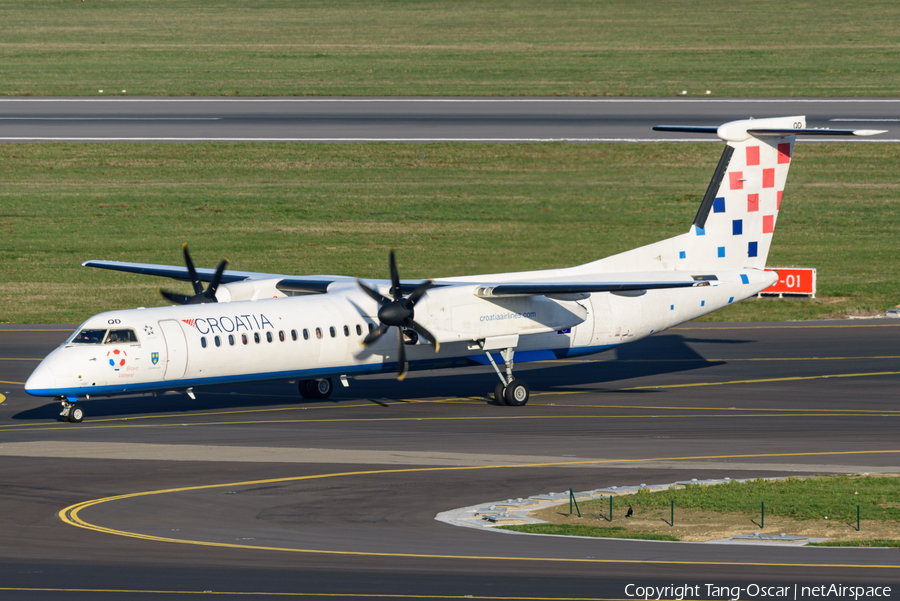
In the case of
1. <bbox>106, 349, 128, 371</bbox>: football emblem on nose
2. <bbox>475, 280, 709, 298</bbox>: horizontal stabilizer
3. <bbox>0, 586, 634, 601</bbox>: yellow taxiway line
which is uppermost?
<bbox>475, 280, 709, 298</bbox>: horizontal stabilizer

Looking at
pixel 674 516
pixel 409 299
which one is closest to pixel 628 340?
pixel 409 299

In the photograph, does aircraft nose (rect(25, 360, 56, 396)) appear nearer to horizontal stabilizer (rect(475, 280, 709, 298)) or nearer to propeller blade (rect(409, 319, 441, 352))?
propeller blade (rect(409, 319, 441, 352))

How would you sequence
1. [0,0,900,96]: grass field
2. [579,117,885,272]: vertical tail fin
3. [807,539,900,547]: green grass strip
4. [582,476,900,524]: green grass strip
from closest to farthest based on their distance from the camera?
[807,539,900,547]: green grass strip < [582,476,900,524]: green grass strip < [579,117,885,272]: vertical tail fin < [0,0,900,96]: grass field

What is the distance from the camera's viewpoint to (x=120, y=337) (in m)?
29.2

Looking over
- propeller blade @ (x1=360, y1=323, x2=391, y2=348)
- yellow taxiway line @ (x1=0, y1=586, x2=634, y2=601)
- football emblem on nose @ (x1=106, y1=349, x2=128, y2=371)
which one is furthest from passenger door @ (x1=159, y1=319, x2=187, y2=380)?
yellow taxiway line @ (x1=0, y1=586, x2=634, y2=601)

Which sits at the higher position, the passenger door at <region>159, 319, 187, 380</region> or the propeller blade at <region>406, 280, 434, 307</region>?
the propeller blade at <region>406, 280, 434, 307</region>

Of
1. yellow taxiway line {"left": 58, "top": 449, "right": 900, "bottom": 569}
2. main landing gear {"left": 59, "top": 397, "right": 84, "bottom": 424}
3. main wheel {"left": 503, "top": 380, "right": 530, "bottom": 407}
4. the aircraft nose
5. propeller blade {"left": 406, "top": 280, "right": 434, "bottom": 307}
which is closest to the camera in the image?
yellow taxiway line {"left": 58, "top": 449, "right": 900, "bottom": 569}

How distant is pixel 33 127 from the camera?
2790 inches

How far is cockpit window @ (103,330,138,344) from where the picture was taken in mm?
29094

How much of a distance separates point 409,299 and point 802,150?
4579 centimetres

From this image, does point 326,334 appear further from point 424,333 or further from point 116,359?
point 116,359

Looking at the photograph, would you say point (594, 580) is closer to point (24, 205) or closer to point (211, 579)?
point (211, 579)
